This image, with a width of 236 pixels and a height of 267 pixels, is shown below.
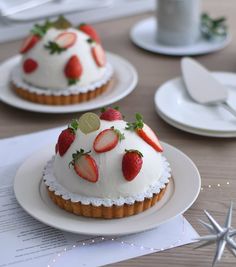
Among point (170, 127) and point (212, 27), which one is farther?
point (212, 27)

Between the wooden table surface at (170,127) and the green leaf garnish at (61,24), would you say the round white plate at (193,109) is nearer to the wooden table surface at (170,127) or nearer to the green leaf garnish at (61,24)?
the wooden table surface at (170,127)

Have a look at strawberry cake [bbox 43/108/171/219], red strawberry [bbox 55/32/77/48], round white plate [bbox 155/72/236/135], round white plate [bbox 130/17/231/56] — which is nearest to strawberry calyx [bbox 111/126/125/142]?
strawberry cake [bbox 43/108/171/219]

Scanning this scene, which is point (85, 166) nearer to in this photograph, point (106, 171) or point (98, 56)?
point (106, 171)

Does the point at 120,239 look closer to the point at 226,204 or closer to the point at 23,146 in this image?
the point at 226,204

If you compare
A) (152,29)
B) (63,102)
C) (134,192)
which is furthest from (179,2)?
(134,192)

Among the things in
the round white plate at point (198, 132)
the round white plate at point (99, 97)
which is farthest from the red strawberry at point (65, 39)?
the round white plate at point (198, 132)

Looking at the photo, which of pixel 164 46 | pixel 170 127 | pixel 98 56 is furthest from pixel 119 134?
pixel 164 46
